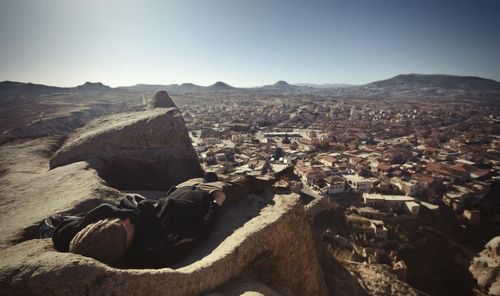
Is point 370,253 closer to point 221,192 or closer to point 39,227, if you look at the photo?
point 221,192

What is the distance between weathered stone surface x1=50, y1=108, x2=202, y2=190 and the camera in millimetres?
7324

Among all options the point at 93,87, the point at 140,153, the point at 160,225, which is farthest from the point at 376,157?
the point at 93,87

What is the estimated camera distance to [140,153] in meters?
7.50

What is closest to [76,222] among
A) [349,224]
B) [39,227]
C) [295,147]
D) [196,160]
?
[39,227]

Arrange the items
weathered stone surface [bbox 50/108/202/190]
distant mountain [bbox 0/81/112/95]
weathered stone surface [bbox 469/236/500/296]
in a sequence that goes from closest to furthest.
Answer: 1. weathered stone surface [bbox 50/108/202/190]
2. weathered stone surface [bbox 469/236/500/296]
3. distant mountain [bbox 0/81/112/95]

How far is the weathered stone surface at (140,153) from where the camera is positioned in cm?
732

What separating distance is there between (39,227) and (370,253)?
17.9m

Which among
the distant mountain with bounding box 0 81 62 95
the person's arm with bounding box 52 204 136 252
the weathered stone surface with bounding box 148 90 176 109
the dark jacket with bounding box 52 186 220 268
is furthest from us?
the distant mountain with bounding box 0 81 62 95

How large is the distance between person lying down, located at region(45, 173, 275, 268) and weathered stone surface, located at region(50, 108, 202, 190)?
3.04m

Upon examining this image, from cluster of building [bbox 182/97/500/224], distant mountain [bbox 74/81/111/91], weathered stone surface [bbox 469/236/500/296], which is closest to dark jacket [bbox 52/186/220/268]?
weathered stone surface [bbox 469/236/500/296]

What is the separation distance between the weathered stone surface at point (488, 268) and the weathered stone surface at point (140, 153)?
17651mm

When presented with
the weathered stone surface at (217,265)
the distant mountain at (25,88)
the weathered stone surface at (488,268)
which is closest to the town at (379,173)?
the weathered stone surface at (488,268)

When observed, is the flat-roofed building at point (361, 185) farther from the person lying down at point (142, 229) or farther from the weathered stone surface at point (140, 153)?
the person lying down at point (142, 229)

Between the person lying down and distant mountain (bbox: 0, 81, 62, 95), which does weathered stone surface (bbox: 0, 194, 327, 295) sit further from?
distant mountain (bbox: 0, 81, 62, 95)
